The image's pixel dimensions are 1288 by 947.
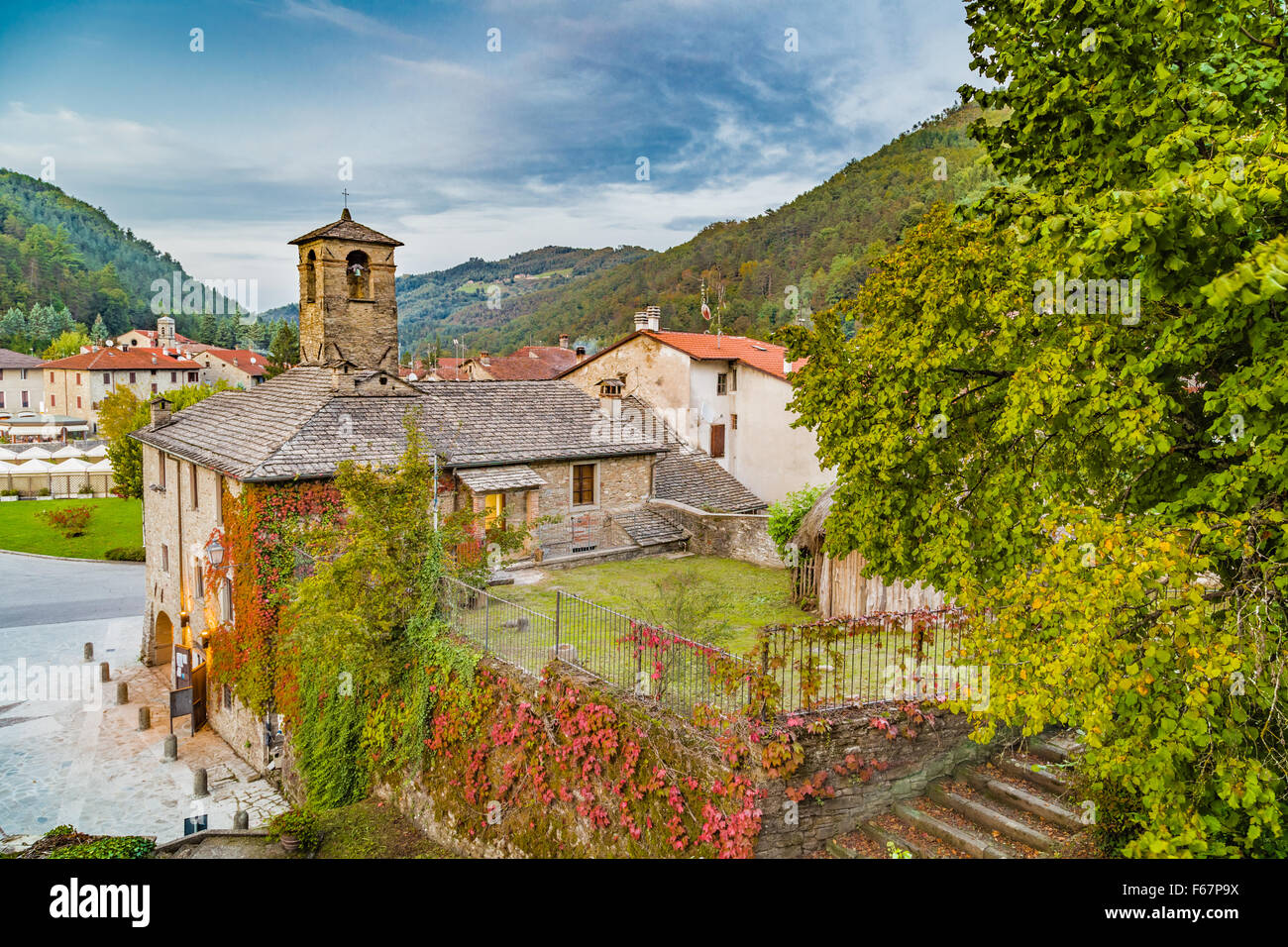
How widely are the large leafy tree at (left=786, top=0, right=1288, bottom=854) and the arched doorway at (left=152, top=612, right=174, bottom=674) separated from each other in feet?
73.2

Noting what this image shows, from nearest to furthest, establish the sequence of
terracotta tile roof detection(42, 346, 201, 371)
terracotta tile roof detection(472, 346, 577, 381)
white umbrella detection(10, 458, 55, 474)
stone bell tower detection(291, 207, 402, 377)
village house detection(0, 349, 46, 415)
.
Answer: stone bell tower detection(291, 207, 402, 377) → white umbrella detection(10, 458, 55, 474) → terracotta tile roof detection(472, 346, 577, 381) → terracotta tile roof detection(42, 346, 201, 371) → village house detection(0, 349, 46, 415)

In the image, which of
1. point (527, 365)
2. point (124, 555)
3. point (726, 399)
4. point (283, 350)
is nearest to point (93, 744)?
point (124, 555)

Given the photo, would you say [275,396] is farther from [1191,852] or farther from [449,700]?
[1191,852]

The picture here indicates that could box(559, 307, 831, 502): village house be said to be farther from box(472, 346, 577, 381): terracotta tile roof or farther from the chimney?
box(472, 346, 577, 381): terracotta tile roof

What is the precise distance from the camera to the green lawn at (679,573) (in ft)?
51.7

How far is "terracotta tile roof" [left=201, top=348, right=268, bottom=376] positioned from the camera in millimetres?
87750

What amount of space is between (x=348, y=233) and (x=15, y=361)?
82.2 meters

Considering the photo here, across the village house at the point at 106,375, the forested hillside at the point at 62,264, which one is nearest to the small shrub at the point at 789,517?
the village house at the point at 106,375

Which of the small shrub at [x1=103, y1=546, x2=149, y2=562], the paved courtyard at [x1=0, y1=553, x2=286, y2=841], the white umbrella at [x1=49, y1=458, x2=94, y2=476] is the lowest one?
the paved courtyard at [x1=0, y1=553, x2=286, y2=841]

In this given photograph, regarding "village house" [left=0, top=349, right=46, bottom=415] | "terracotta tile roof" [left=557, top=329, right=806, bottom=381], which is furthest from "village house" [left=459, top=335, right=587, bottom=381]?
"village house" [left=0, top=349, right=46, bottom=415]

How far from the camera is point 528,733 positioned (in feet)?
37.7

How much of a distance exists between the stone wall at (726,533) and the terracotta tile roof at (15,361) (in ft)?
286

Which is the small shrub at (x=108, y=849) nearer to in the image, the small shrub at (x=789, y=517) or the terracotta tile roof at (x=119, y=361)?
the small shrub at (x=789, y=517)

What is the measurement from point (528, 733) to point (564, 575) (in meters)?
8.05
